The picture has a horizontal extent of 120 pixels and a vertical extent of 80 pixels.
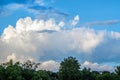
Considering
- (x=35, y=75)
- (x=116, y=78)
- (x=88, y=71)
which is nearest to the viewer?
(x=35, y=75)

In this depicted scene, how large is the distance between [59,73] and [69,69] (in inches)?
150

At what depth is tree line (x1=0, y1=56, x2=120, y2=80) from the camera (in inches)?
4624

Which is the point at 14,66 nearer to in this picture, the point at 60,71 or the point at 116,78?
the point at 60,71

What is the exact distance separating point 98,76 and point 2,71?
36.7m

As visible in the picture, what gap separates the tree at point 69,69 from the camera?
136625 millimetres

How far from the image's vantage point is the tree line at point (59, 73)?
385 ft

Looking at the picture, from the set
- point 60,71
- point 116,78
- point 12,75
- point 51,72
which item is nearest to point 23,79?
point 12,75

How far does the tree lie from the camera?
137 meters

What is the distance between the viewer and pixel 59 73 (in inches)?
5458

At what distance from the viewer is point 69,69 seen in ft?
451

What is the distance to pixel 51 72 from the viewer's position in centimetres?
16500

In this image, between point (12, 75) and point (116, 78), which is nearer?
point (12, 75)

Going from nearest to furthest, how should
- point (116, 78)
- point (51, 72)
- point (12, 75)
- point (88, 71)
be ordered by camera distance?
point (12, 75) → point (116, 78) → point (88, 71) → point (51, 72)

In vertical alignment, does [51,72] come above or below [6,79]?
above
